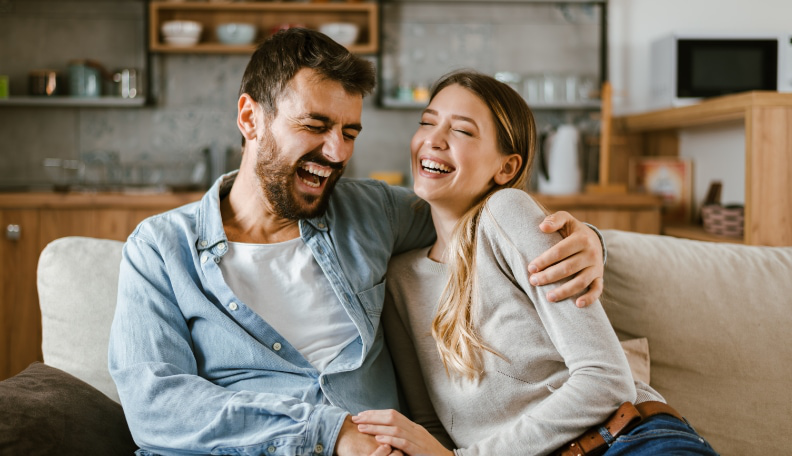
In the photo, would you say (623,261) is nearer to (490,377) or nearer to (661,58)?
(490,377)

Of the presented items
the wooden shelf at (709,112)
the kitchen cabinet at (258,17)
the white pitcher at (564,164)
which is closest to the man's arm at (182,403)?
the wooden shelf at (709,112)

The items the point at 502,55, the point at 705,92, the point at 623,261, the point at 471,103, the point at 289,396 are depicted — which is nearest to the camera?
the point at 289,396

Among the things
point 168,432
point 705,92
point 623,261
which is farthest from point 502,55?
point 168,432

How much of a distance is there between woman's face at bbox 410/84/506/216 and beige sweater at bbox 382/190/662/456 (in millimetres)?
121

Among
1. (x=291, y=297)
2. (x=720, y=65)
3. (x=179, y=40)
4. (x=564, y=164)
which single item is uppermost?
(x=179, y=40)

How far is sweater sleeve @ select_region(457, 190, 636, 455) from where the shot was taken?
121 centimetres

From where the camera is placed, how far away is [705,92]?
3.31 metres

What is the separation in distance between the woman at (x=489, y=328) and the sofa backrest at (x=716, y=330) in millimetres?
285

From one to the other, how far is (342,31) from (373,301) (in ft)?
8.18

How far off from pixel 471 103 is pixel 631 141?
2.73 metres

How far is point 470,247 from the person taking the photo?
1.45m

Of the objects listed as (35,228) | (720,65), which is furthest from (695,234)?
(35,228)

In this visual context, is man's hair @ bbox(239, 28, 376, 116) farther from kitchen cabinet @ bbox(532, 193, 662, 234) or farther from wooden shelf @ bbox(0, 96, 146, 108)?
wooden shelf @ bbox(0, 96, 146, 108)

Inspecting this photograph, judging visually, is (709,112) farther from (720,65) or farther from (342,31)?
(342,31)
